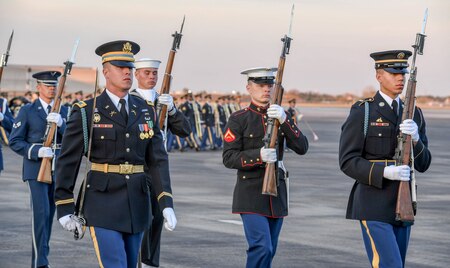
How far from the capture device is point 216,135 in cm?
3541

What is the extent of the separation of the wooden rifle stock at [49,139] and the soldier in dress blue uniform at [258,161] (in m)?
1.84

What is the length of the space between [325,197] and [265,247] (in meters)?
9.04

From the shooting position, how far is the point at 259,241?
814 centimetres

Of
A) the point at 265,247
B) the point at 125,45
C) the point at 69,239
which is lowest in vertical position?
the point at 69,239

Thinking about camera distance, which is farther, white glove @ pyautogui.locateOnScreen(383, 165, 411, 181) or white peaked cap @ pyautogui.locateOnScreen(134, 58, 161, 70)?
white peaked cap @ pyautogui.locateOnScreen(134, 58, 161, 70)

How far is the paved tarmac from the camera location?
10.5 meters

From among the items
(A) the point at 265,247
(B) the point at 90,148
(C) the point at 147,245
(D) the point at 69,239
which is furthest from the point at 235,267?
(B) the point at 90,148

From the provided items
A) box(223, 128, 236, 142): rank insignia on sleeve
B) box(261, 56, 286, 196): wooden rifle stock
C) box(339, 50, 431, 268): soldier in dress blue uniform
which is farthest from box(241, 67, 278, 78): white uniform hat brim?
box(339, 50, 431, 268): soldier in dress blue uniform

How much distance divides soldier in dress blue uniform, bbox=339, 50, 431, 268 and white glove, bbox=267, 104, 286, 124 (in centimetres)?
70

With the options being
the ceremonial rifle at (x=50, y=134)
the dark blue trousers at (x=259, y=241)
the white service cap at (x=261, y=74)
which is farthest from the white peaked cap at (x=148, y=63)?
the dark blue trousers at (x=259, y=241)

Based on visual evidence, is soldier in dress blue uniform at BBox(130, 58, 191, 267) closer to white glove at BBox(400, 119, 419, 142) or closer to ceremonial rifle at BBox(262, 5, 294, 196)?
ceremonial rifle at BBox(262, 5, 294, 196)

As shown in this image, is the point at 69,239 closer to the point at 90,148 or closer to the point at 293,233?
the point at 293,233

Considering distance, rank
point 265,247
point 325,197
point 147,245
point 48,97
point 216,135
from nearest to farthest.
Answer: point 265,247, point 147,245, point 48,97, point 325,197, point 216,135

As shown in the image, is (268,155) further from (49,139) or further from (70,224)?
(49,139)
